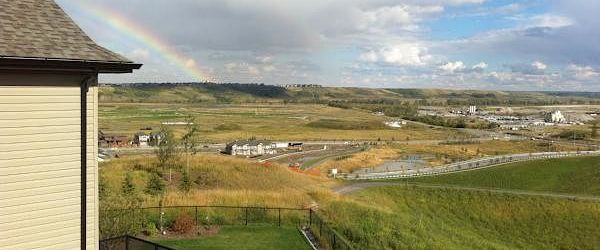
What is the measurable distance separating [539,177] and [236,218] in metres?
56.1

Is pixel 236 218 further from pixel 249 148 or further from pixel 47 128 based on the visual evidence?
pixel 249 148

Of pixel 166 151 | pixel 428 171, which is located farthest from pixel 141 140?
pixel 166 151

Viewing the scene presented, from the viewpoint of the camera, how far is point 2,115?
30.2ft

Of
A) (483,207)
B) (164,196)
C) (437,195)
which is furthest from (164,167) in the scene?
(483,207)

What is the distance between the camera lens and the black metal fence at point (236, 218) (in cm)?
2366

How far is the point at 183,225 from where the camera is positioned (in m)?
24.3

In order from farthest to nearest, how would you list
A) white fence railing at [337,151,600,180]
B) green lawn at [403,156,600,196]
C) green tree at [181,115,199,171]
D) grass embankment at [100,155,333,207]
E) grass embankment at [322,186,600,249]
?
white fence railing at [337,151,600,180] → green lawn at [403,156,600,196] → green tree at [181,115,199,171] → grass embankment at [100,155,333,207] → grass embankment at [322,186,600,249]

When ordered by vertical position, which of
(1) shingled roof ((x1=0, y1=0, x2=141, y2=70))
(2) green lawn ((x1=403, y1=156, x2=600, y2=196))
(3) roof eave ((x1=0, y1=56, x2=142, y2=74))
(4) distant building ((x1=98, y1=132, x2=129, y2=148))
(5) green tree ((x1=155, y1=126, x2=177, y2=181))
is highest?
(1) shingled roof ((x1=0, y1=0, x2=141, y2=70))

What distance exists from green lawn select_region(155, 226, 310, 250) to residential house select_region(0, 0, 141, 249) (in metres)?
12.1

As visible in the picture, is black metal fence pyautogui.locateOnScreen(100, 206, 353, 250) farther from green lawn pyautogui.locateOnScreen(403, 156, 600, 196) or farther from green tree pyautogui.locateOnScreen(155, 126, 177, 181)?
green lawn pyautogui.locateOnScreen(403, 156, 600, 196)

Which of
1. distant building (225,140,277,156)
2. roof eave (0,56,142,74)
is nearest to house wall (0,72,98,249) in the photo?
roof eave (0,56,142,74)

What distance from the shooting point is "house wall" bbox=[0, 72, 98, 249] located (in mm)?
9336

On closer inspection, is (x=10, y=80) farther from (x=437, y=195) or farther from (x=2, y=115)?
(x=437, y=195)

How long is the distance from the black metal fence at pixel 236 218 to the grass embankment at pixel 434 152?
53.3 meters
